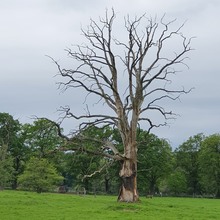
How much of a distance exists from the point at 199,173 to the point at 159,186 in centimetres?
1005

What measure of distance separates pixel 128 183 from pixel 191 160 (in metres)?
66.1

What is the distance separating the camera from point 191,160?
97.9 meters

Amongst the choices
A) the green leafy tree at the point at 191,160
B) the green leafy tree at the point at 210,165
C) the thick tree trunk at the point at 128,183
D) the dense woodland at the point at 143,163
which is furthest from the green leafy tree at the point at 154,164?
the thick tree trunk at the point at 128,183

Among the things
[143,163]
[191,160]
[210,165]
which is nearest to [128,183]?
[143,163]

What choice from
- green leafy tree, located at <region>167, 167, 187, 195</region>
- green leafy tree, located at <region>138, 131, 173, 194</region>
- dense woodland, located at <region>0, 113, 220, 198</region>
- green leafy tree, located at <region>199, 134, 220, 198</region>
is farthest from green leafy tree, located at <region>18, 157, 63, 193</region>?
green leafy tree, located at <region>199, 134, 220, 198</region>

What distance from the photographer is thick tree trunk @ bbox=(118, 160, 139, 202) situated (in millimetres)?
33875

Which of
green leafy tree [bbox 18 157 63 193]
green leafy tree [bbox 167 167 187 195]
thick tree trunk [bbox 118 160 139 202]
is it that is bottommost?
thick tree trunk [bbox 118 160 139 202]

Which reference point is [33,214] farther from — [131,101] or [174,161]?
[174,161]

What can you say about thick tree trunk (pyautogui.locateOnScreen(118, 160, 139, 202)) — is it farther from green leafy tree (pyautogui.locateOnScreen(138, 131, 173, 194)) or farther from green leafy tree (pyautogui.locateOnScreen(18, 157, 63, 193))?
green leafy tree (pyautogui.locateOnScreen(138, 131, 173, 194))

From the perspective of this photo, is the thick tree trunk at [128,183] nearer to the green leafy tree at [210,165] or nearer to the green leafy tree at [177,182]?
the green leafy tree at [210,165]

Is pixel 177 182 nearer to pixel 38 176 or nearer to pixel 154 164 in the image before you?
pixel 154 164

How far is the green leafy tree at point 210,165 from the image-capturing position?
87000 millimetres

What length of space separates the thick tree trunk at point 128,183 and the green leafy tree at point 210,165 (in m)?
55.5

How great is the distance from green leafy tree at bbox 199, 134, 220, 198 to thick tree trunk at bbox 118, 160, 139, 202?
55506mm
